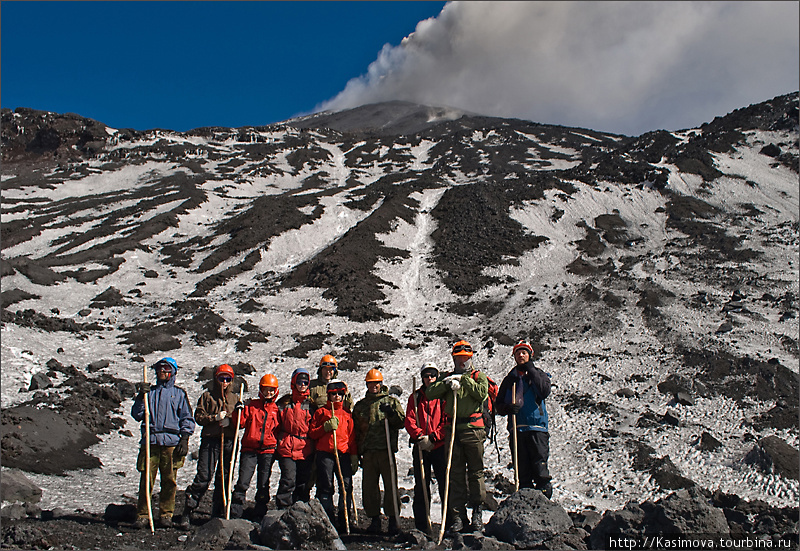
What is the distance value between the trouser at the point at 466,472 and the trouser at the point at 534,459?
3.64ft

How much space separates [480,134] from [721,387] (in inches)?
4073

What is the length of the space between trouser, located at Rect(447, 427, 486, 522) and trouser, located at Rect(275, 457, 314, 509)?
225 cm

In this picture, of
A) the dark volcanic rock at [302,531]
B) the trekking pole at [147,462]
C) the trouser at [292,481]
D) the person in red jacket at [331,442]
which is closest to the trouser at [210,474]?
the trekking pole at [147,462]

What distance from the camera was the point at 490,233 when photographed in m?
43.3

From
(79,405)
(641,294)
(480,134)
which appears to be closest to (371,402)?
(79,405)

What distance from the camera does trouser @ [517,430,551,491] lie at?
7.76m

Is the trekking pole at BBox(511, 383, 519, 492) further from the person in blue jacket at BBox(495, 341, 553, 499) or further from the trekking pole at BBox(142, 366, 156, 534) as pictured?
the trekking pole at BBox(142, 366, 156, 534)

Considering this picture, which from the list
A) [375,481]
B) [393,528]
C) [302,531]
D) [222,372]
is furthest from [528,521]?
[222,372]

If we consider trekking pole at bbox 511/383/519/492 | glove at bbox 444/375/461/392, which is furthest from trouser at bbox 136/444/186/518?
trekking pole at bbox 511/383/519/492

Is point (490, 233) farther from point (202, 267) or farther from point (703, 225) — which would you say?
point (202, 267)

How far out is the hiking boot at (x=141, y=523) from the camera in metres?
7.24

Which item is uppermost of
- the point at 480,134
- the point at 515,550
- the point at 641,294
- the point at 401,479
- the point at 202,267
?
the point at 480,134

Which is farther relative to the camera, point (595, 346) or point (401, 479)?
point (595, 346)

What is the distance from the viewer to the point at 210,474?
25.1ft
